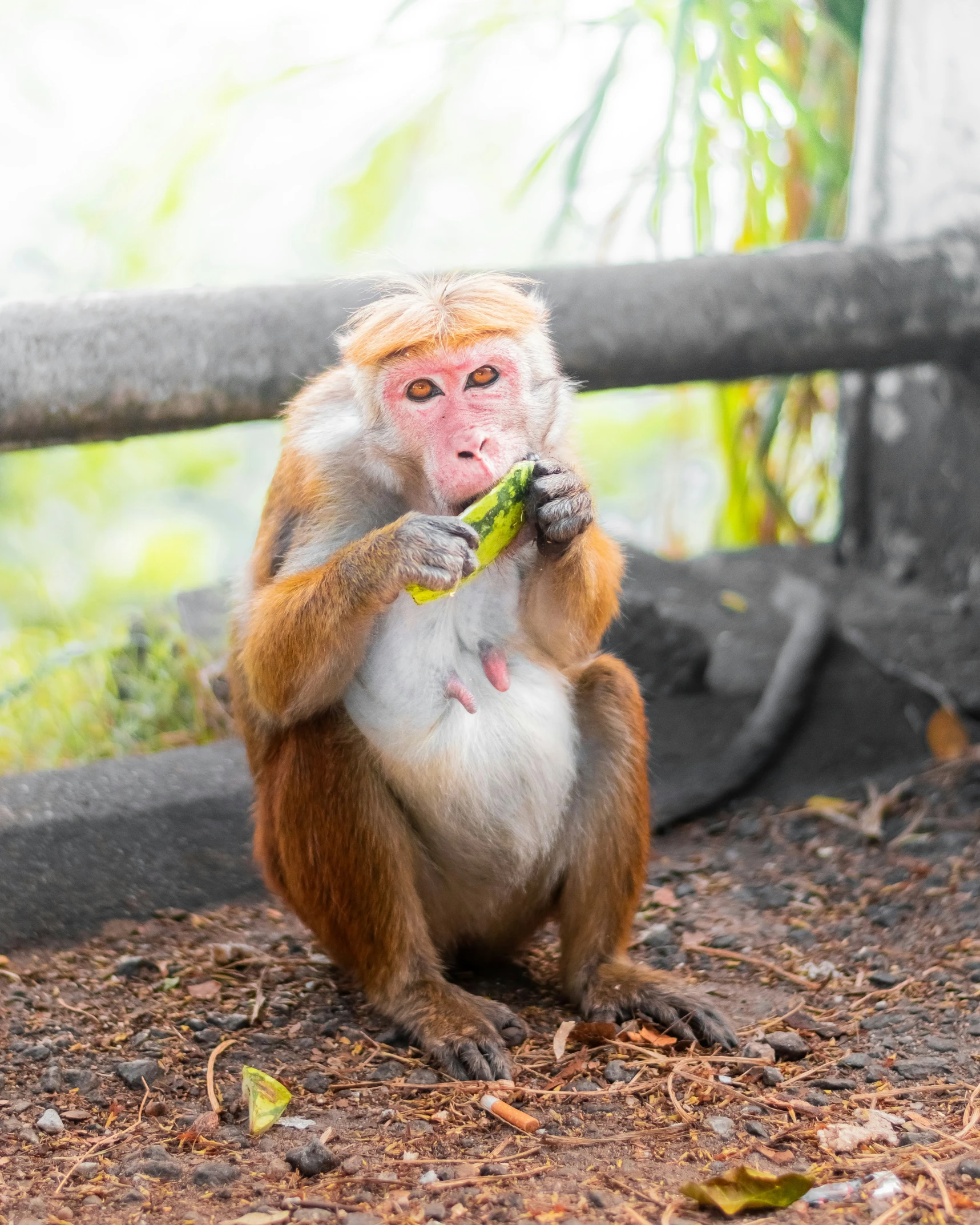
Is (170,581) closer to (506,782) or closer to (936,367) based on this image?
(936,367)

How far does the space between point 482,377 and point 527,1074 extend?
1610 millimetres

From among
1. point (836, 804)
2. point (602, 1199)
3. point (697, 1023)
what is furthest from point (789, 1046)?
point (836, 804)

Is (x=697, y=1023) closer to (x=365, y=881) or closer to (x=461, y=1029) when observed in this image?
(x=461, y=1029)

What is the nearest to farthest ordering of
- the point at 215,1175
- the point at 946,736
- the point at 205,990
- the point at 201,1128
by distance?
the point at 215,1175 → the point at 201,1128 → the point at 205,990 → the point at 946,736

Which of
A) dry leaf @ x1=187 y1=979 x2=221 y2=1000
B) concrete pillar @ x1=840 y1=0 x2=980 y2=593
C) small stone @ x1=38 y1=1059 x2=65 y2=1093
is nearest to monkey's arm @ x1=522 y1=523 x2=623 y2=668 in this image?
dry leaf @ x1=187 y1=979 x2=221 y2=1000

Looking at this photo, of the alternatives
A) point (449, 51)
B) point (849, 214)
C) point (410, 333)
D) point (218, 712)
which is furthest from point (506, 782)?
point (449, 51)

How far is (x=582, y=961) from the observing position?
11.1 ft

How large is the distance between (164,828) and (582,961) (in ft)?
4.89

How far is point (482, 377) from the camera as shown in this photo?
291 cm

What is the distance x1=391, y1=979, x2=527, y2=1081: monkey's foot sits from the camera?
9.71ft

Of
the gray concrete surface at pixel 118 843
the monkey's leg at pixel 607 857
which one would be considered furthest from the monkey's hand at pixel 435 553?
the gray concrete surface at pixel 118 843

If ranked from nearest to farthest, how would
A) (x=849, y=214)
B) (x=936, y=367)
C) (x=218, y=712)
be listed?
(x=218, y=712), (x=936, y=367), (x=849, y=214)

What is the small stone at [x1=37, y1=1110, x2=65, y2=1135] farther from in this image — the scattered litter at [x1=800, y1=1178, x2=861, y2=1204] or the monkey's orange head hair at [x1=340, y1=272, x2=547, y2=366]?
the monkey's orange head hair at [x1=340, y1=272, x2=547, y2=366]

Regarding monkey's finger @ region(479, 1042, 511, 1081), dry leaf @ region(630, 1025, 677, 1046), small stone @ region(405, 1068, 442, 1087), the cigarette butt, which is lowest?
small stone @ region(405, 1068, 442, 1087)
